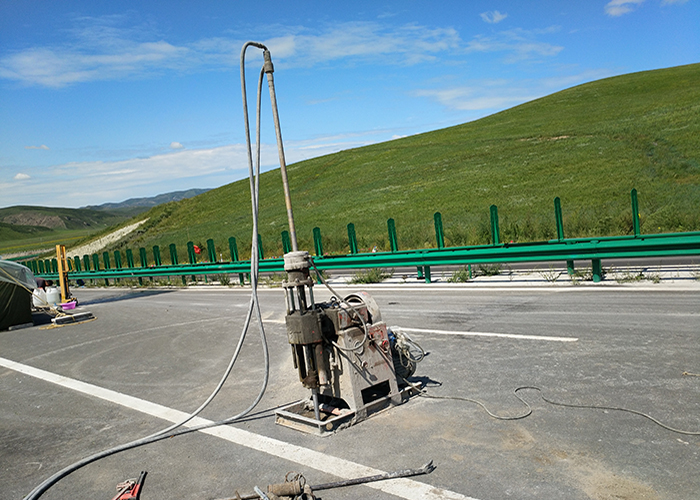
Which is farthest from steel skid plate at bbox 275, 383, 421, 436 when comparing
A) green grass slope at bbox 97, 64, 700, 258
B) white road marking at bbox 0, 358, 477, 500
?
green grass slope at bbox 97, 64, 700, 258

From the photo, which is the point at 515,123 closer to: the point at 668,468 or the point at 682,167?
the point at 682,167

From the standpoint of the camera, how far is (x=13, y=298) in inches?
599

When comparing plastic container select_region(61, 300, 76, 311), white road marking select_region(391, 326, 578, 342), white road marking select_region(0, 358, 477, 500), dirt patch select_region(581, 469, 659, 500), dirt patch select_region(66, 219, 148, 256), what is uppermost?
dirt patch select_region(66, 219, 148, 256)

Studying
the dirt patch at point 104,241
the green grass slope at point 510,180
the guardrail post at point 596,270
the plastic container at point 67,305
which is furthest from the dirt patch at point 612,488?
the dirt patch at point 104,241

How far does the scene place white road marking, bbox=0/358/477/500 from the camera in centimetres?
380

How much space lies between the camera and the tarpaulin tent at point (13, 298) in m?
14.9

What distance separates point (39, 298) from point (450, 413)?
16.6m

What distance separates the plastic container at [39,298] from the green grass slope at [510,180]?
11434 mm

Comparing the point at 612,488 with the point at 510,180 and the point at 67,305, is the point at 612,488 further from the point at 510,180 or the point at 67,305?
the point at 510,180

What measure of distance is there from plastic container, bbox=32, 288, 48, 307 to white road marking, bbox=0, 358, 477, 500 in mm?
11561

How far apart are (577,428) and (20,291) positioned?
50.7ft

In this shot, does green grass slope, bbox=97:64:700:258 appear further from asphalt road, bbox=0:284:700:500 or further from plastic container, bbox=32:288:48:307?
plastic container, bbox=32:288:48:307

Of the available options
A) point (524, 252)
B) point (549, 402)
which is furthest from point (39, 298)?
point (549, 402)

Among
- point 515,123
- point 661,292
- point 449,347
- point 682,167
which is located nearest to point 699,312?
point 661,292
